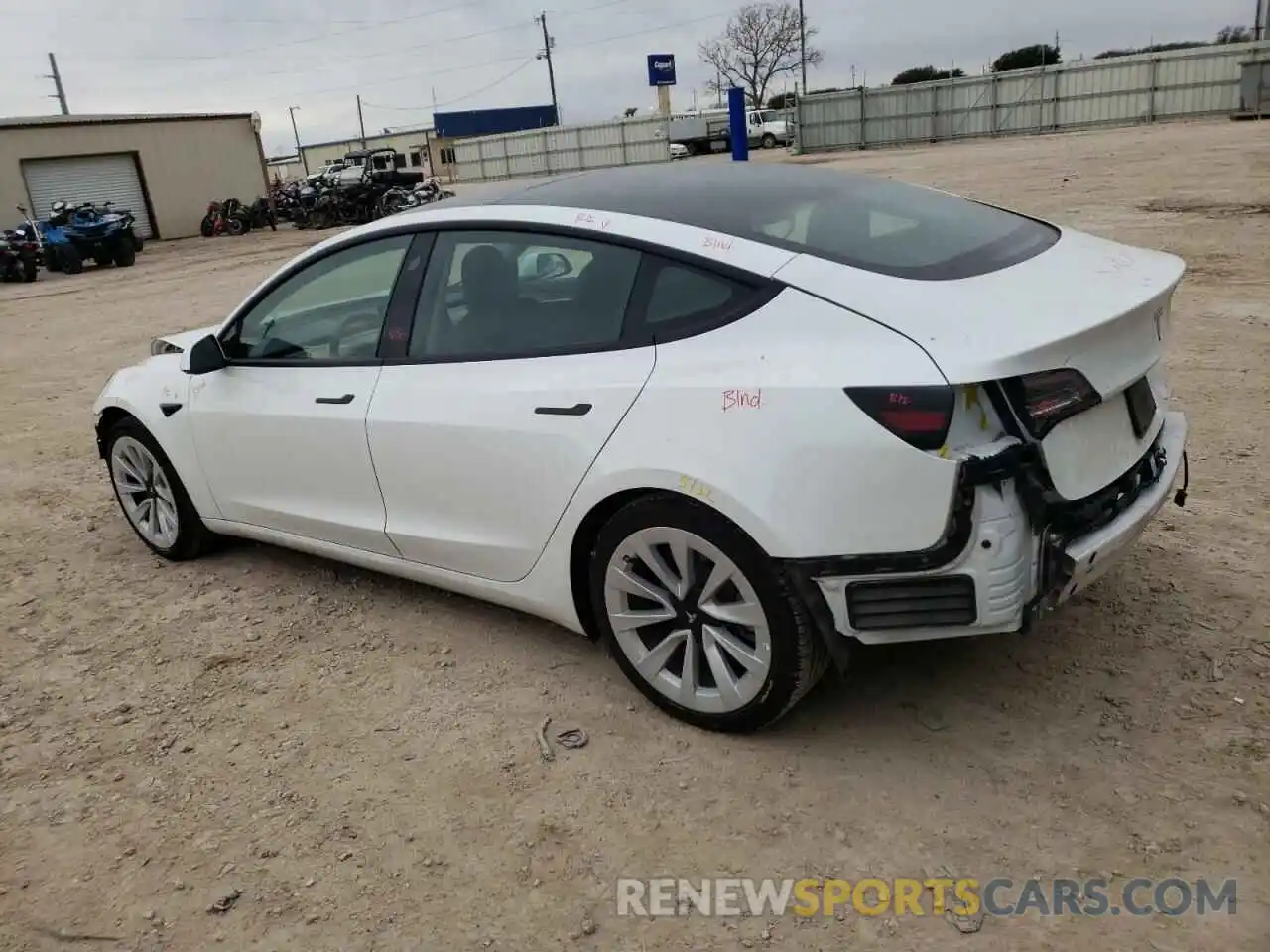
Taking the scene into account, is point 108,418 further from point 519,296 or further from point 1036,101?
point 1036,101

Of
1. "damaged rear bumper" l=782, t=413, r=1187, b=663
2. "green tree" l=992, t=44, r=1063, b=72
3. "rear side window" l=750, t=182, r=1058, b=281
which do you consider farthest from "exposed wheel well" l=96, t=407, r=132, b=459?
"green tree" l=992, t=44, r=1063, b=72

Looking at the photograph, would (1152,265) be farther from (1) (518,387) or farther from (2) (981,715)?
(1) (518,387)

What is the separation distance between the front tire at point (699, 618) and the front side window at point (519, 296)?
0.60 metres

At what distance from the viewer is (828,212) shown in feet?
10.3

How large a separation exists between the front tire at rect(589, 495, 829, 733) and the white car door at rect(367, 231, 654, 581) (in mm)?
268

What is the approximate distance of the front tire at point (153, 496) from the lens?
453 centimetres

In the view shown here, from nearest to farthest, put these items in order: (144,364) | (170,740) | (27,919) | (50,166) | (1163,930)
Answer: (1163,930) < (27,919) < (170,740) < (144,364) < (50,166)

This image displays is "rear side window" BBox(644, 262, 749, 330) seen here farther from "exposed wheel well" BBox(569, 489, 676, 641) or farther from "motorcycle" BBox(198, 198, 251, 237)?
"motorcycle" BBox(198, 198, 251, 237)

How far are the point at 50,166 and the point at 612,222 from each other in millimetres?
31010

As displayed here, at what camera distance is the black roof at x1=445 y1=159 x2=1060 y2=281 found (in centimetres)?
287

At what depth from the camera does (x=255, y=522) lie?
418cm

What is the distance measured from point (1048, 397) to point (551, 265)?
1.53 metres

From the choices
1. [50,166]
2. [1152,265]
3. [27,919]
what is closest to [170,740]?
[27,919]

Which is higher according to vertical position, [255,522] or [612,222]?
[612,222]
